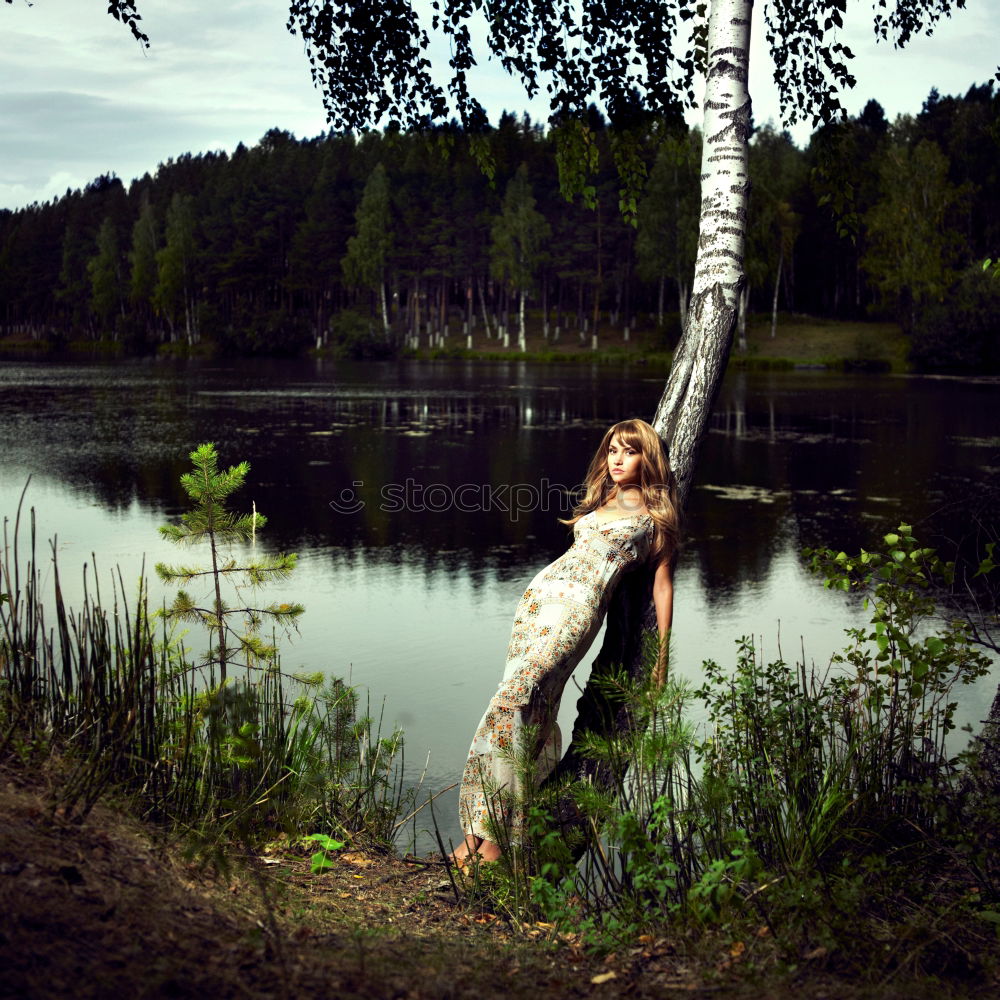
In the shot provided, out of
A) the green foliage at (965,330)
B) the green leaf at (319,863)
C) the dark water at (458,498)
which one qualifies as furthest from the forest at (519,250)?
the green leaf at (319,863)

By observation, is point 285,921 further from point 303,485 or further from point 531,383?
point 531,383

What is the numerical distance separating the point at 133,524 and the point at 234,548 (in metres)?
1.71

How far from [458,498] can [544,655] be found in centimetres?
1074

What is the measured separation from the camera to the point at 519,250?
2655 inches

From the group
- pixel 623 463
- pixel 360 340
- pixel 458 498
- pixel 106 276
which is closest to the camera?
pixel 623 463

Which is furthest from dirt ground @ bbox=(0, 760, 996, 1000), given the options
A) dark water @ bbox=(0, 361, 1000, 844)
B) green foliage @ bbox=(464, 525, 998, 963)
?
dark water @ bbox=(0, 361, 1000, 844)

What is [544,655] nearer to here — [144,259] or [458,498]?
[458,498]

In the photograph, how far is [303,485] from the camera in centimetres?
1586

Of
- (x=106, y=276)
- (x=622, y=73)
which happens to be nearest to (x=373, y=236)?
(x=106, y=276)

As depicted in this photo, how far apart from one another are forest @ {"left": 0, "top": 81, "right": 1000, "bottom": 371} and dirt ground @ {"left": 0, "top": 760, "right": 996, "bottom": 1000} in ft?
135

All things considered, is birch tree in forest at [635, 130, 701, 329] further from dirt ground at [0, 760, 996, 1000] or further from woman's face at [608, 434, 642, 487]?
dirt ground at [0, 760, 996, 1000]

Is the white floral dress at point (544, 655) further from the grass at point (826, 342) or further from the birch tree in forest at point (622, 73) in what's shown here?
the grass at point (826, 342)

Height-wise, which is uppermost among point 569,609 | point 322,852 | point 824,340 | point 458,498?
point 824,340

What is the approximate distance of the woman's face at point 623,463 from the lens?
451cm
